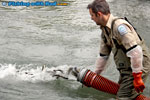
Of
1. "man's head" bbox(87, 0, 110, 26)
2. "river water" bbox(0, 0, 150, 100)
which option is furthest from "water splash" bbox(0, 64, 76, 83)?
"man's head" bbox(87, 0, 110, 26)

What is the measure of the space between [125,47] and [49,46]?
174 inches

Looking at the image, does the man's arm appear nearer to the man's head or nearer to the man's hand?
the man's hand

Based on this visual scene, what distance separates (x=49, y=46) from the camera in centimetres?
781

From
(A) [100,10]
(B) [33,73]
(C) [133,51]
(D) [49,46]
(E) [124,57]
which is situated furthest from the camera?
(D) [49,46]

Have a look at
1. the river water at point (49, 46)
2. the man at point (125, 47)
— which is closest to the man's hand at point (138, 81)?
the man at point (125, 47)

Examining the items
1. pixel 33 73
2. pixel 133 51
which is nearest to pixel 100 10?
pixel 133 51

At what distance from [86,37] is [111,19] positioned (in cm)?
490

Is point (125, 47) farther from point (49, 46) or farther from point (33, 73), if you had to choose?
point (49, 46)

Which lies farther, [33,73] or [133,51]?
[33,73]

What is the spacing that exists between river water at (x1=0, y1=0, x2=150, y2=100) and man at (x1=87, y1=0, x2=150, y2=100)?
94 centimetres

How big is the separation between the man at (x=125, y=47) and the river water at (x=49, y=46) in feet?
3.10

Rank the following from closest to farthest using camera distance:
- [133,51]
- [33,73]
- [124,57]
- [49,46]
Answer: [133,51] → [124,57] → [33,73] → [49,46]

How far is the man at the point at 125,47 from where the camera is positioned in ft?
11.8

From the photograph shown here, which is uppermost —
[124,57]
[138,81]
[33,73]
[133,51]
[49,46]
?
[133,51]
